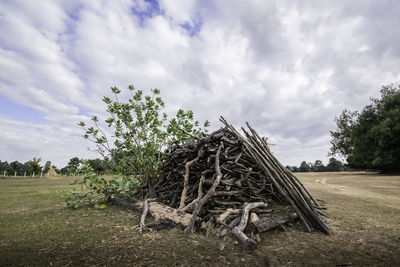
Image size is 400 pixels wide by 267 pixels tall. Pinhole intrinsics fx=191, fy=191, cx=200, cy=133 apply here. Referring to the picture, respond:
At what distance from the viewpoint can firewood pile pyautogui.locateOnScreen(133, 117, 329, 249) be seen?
135 inches

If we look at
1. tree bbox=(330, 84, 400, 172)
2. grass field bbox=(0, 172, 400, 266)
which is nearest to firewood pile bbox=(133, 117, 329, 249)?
grass field bbox=(0, 172, 400, 266)

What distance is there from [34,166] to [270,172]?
47679mm

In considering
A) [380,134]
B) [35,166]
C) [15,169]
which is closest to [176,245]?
[380,134]

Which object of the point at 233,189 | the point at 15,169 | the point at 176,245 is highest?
the point at 15,169

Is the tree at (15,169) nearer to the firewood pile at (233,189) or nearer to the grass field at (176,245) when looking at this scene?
the grass field at (176,245)

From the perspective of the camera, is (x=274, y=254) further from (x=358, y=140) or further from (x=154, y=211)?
(x=358, y=140)

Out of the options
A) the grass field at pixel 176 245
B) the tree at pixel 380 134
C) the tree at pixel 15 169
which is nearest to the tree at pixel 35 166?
the tree at pixel 15 169

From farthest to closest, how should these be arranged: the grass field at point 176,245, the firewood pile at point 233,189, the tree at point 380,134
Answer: the tree at point 380,134 → the firewood pile at point 233,189 → the grass field at point 176,245

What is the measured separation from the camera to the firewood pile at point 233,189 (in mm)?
3430

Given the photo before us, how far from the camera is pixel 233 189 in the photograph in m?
4.49

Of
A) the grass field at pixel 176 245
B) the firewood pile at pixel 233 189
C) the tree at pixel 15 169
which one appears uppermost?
the tree at pixel 15 169

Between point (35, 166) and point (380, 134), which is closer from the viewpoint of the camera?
point (380, 134)

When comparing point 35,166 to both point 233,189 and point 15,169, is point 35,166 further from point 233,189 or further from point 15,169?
point 233,189

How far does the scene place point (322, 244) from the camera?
2.92 m
